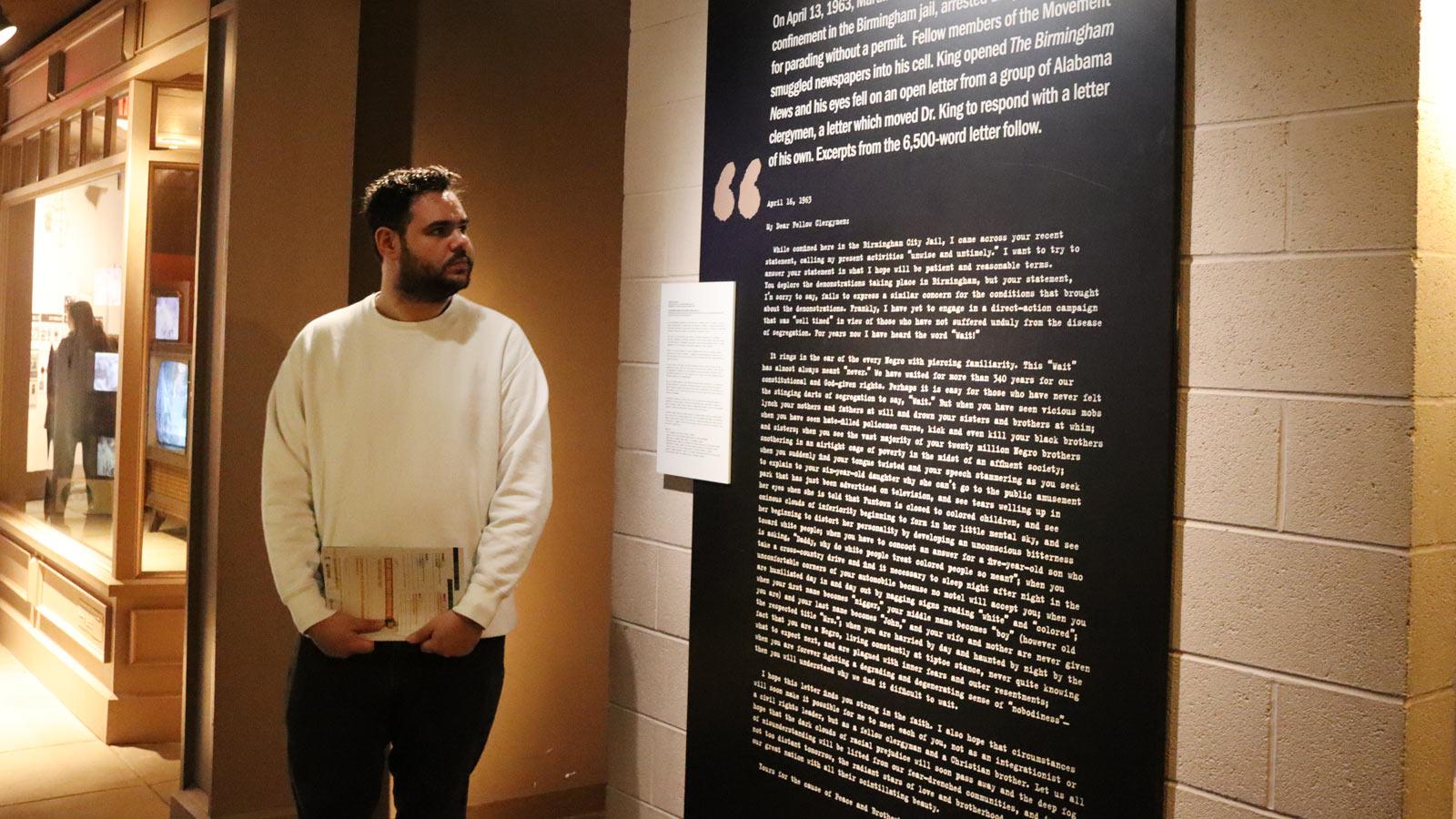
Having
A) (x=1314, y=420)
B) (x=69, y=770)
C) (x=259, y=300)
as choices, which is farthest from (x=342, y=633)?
(x=69, y=770)

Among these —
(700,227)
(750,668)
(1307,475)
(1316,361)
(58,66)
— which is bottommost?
(750,668)

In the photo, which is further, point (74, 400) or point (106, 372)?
point (74, 400)

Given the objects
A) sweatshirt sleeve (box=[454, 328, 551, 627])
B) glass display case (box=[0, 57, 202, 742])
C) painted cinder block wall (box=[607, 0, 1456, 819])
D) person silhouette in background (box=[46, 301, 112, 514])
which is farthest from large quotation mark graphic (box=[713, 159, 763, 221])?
person silhouette in background (box=[46, 301, 112, 514])

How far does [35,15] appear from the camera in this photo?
18.1 ft

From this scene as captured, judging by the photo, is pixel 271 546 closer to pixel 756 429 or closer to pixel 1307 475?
pixel 756 429

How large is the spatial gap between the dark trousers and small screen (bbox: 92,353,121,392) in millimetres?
3089

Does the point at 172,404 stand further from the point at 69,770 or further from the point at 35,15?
the point at 35,15

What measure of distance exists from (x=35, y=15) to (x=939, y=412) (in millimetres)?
5225

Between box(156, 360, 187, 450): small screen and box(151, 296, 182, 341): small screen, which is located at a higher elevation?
box(151, 296, 182, 341): small screen

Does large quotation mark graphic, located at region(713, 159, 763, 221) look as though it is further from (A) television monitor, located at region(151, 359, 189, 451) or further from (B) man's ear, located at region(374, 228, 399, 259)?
(A) television monitor, located at region(151, 359, 189, 451)

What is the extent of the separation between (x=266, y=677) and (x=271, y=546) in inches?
54.8

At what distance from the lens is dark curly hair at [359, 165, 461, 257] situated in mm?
2504

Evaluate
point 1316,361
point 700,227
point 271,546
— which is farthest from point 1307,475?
point 271,546

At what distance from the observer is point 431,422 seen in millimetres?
2496
